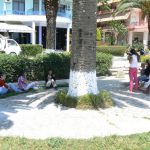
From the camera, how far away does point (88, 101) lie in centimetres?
1064

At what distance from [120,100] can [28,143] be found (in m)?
4.83

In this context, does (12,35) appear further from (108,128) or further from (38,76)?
(108,128)

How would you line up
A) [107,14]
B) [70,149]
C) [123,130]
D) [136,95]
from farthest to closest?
[107,14] < [136,95] < [123,130] < [70,149]

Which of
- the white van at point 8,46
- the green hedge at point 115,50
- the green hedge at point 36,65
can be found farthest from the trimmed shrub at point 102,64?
the green hedge at point 115,50

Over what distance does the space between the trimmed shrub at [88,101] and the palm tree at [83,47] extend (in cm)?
18

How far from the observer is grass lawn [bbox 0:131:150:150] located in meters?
7.30

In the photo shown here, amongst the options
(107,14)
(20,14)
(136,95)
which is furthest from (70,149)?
(107,14)

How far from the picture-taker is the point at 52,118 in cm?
961

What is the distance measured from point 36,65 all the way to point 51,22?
4.67m

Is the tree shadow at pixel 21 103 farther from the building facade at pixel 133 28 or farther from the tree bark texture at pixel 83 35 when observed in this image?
the building facade at pixel 133 28

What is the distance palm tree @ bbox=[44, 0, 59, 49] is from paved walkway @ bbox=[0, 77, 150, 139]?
24.8ft

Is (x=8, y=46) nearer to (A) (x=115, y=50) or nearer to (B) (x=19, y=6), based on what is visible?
(A) (x=115, y=50)

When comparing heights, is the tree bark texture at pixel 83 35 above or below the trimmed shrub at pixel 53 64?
above

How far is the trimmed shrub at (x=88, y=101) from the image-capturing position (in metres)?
10.6
